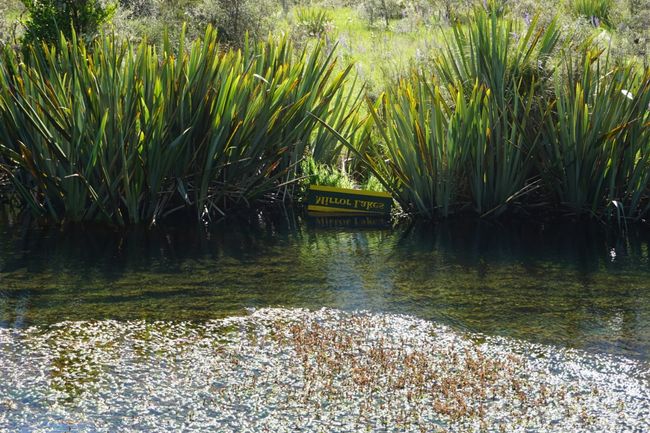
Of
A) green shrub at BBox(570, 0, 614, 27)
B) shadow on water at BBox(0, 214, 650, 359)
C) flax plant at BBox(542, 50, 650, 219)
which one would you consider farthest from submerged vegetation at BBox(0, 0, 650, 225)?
green shrub at BBox(570, 0, 614, 27)

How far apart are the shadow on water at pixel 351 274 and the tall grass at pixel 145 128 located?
37cm

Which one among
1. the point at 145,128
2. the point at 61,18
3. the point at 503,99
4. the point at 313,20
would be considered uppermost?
the point at 61,18

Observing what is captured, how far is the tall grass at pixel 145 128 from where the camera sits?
816 cm

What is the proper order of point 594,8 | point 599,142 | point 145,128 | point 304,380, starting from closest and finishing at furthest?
point 304,380 < point 145,128 < point 599,142 < point 594,8

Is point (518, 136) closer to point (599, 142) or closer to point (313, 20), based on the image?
point (599, 142)

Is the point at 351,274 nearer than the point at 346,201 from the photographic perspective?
Yes

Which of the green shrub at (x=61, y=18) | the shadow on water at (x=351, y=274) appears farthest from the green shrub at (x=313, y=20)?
the shadow on water at (x=351, y=274)

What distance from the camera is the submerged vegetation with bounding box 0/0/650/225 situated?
27.2ft

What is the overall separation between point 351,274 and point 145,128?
2396mm

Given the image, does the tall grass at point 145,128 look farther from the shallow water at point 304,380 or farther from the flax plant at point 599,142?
the shallow water at point 304,380

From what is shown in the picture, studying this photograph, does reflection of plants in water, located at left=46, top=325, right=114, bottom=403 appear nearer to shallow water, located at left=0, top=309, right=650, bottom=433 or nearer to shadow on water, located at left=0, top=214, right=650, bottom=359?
shallow water, located at left=0, top=309, right=650, bottom=433

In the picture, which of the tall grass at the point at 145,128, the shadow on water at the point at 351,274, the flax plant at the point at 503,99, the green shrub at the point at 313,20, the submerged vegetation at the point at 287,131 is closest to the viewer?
the shadow on water at the point at 351,274

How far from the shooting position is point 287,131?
955 cm

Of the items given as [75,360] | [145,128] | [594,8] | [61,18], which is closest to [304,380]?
[75,360]
